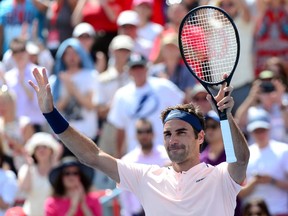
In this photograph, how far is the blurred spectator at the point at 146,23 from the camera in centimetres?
1405

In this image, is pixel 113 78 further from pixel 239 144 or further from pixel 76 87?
pixel 239 144

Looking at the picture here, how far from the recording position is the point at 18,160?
11992 mm

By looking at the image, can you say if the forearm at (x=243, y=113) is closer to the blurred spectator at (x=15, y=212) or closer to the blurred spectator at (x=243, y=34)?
the blurred spectator at (x=243, y=34)

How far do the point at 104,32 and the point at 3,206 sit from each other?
4.57 m

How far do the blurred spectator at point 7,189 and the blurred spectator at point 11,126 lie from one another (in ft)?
3.65

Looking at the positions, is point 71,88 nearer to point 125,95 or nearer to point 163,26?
point 125,95

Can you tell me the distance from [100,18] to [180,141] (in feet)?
26.3

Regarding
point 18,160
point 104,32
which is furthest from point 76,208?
point 104,32

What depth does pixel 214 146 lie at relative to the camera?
1038cm

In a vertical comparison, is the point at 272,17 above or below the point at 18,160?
above

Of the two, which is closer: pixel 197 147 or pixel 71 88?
pixel 197 147

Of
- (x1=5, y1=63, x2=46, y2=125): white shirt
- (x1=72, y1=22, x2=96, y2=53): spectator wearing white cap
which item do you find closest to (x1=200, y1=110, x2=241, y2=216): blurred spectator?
(x1=5, y1=63, x2=46, y2=125): white shirt

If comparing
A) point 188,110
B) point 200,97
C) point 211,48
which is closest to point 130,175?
point 188,110

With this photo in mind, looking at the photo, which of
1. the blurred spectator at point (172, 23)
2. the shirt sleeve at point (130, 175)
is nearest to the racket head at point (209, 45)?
the shirt sleeve at point (130, 175)
